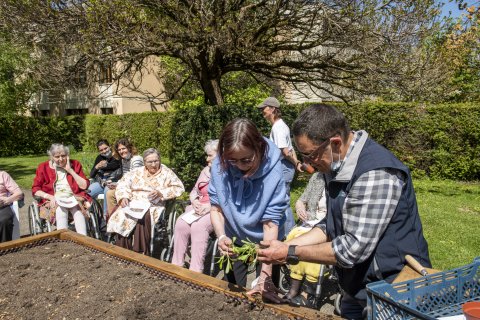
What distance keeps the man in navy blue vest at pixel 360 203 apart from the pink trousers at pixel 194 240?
2355 millimetres

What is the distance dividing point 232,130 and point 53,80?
21.4 feet

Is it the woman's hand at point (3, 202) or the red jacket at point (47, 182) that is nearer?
the woman's hand at point (3, 202)

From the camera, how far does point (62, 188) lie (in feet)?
18.1

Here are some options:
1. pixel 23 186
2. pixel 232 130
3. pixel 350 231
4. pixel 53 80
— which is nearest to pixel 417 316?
pixel 350 231

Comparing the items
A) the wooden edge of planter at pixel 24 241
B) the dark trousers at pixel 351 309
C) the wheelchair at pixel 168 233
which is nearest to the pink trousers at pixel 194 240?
the wheelchair at pixel 168 233

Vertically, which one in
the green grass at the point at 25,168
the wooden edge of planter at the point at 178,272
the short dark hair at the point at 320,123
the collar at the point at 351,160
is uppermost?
the short dark hair at the point at 320,123

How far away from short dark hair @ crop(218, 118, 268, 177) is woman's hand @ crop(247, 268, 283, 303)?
653 millimetres

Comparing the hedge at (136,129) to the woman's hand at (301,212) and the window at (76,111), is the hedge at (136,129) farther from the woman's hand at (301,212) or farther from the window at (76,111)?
the woman's hand at (301,212)

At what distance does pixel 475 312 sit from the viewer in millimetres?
1444

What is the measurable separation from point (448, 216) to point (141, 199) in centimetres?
536

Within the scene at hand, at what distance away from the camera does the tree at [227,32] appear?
6.64m

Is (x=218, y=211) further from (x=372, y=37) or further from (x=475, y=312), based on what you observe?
(x=372, y=37)

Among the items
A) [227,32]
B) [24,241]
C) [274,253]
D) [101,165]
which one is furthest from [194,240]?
[227,32]

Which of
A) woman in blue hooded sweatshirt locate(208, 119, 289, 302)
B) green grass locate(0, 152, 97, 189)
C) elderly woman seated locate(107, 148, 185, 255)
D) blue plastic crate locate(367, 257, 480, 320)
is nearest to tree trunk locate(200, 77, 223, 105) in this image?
green grass locate(0, 152, 97, 189)
